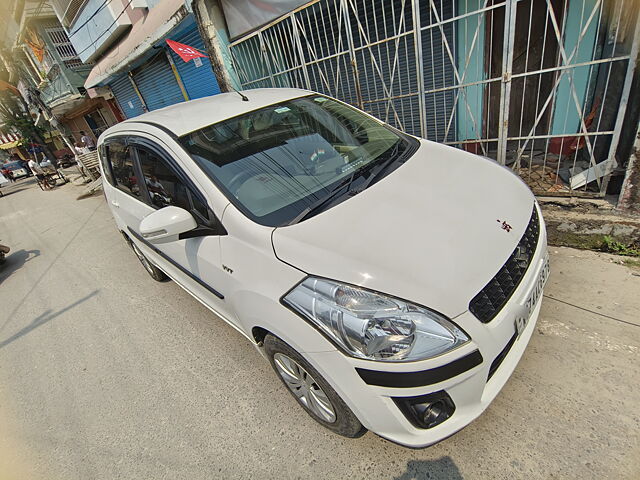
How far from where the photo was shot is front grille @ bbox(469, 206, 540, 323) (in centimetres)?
128

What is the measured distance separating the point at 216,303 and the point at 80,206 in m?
8.64

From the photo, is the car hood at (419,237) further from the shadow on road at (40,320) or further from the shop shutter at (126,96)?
the shop shutter at (126,96)

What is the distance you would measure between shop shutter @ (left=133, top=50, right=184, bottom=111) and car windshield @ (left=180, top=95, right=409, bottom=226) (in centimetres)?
778

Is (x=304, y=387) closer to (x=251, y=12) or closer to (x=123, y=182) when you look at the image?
(x=123, y=182)

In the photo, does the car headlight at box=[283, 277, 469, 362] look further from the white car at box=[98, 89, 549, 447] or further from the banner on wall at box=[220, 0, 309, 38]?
the banner on wall at box=[220, 0, 309, 38]

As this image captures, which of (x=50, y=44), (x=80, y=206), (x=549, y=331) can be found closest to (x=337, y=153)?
(x=549, y=331)

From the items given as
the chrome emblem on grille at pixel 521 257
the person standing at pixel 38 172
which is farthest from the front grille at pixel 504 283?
the person standing at pixel 38 172

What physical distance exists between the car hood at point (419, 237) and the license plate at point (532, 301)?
0.90ft

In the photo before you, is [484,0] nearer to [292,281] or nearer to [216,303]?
[292,281]

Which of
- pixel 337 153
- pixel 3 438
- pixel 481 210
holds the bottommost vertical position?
pixel 3 438

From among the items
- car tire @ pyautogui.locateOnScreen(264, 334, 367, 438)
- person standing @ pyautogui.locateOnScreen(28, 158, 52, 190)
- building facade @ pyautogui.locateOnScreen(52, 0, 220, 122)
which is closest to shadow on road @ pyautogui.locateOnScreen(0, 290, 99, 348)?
car tire @ pyautogui.locateOnScreen(264, 334, 367, 438)

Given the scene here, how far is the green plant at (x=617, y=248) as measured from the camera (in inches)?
98.0

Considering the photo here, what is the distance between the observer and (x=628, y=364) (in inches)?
67.8

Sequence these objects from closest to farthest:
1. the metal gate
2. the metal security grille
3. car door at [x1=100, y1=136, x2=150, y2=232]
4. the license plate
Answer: the license plate → car door at [x1=100, y1=136, x2=150, y2=232] → the metal gate → the metal security grille
